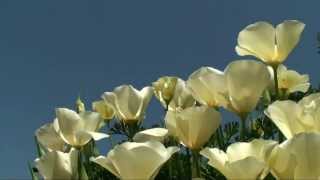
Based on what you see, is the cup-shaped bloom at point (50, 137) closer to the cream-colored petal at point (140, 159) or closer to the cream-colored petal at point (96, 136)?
the cream-colored petal at point (96, 136)

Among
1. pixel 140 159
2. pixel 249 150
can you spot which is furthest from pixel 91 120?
pixel 249 150

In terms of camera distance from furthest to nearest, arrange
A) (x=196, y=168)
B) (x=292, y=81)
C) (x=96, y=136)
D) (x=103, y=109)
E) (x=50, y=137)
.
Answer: (x=103, y=109) < (x=292, y=81) < (x=50, y=137) < (x=96, y=136) < (x=196, y=168)

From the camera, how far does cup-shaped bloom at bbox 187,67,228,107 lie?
76.4 inches

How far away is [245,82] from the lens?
1879 millimetres

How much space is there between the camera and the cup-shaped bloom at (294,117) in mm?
1560

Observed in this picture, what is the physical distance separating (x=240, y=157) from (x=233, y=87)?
38cm

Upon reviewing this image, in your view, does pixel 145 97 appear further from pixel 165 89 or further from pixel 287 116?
pixel 287 116

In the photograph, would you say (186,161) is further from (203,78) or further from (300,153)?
(300,153)

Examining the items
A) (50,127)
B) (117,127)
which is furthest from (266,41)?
(117,127)

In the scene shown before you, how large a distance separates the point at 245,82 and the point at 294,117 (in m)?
0.32

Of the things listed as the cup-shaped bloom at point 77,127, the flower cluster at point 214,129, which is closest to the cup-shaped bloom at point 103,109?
the flower cluster at point 214,129

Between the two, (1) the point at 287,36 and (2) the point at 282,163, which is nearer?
(2) the point at 282,163

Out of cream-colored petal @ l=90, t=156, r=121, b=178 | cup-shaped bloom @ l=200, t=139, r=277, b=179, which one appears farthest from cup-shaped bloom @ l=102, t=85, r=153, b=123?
cup-shaped bloom @ l=200, t=139, r=277, b=179

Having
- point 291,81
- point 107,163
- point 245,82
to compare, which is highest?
point 245,82
